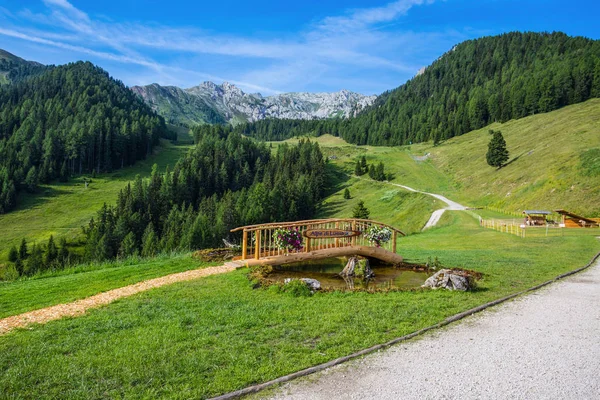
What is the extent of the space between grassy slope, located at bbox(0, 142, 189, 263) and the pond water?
89516 millimetres

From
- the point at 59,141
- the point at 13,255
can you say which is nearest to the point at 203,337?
the point at 13,255

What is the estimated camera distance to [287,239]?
1836 centimetres

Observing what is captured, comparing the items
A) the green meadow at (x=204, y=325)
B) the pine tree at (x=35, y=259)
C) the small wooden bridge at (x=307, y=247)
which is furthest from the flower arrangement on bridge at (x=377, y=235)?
the pine tree at (x=35, y=259)

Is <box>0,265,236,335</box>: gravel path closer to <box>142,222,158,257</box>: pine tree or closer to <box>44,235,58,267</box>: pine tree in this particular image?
<box>142,222,158,257</box>: pine tree

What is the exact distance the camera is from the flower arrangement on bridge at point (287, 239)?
1820 cm

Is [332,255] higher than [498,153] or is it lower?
lower

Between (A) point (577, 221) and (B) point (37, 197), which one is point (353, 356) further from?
(B) point (37, 197)

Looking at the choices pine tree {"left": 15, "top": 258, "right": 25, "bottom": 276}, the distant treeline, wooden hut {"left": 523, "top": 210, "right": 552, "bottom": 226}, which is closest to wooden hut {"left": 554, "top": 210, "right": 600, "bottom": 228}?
wooden hut {"left": 523, "top": 210, "right": 552, "bottom": 226}

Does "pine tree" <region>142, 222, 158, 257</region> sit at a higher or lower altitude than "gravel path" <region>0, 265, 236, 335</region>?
lower

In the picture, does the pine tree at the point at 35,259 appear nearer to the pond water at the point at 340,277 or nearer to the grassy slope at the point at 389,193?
the grassy slope at the point at 389,193

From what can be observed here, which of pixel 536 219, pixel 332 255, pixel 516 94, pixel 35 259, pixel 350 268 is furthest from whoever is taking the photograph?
pixel 516 94

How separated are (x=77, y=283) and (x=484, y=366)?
15572 mm

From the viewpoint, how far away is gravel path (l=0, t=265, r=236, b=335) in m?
9.89

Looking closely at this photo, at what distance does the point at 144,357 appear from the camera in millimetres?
7184
